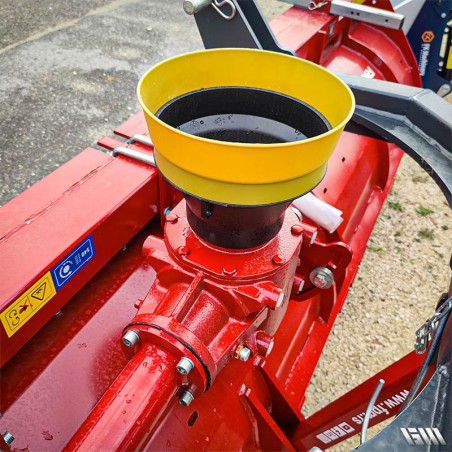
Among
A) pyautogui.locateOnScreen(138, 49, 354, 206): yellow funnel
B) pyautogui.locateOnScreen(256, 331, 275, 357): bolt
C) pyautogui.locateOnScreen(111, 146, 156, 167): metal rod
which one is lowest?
pyautogui.locateOnScreen(256, 331, 275, 357): bolt

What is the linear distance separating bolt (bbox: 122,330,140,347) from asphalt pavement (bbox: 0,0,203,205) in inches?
80.5

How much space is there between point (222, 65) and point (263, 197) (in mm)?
334

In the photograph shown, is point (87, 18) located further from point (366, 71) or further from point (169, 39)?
point (366, 71)

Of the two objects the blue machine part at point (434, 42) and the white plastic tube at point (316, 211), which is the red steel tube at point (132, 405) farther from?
the blue machine part at point (434, 42)

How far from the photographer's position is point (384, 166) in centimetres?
256

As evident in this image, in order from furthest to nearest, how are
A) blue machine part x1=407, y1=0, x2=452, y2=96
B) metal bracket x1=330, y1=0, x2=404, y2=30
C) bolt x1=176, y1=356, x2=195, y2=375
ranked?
blue machine part x1=407, y1=0, x2=452, y2=96 → metal bracket x1=330, y1=0, x2=404, y2=30 → bolt x1=176, y1=356, x2=195, y2=375

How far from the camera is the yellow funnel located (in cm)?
74

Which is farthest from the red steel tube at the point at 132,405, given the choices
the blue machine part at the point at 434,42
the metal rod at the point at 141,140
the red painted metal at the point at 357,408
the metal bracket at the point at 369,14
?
the blue machine part at the point at 434,42

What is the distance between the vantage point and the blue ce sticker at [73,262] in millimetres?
1116

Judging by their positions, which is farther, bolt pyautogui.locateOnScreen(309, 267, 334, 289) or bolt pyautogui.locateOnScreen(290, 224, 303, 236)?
bolt pyautogui.locateOnScreen(309, 267, 334, 289)

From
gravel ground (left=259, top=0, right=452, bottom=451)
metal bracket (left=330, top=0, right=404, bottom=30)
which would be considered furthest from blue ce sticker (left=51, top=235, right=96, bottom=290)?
metal bracket (left=330, top=0, right=404, bottom=30)

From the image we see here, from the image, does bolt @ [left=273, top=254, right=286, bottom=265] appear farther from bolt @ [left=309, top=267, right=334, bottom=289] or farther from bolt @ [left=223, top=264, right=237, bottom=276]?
bolt @ [left=309, top=267, right=334, bottom=289]

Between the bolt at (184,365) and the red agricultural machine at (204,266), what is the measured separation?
1 cm

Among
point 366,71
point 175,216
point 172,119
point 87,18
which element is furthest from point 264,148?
point 87,18
